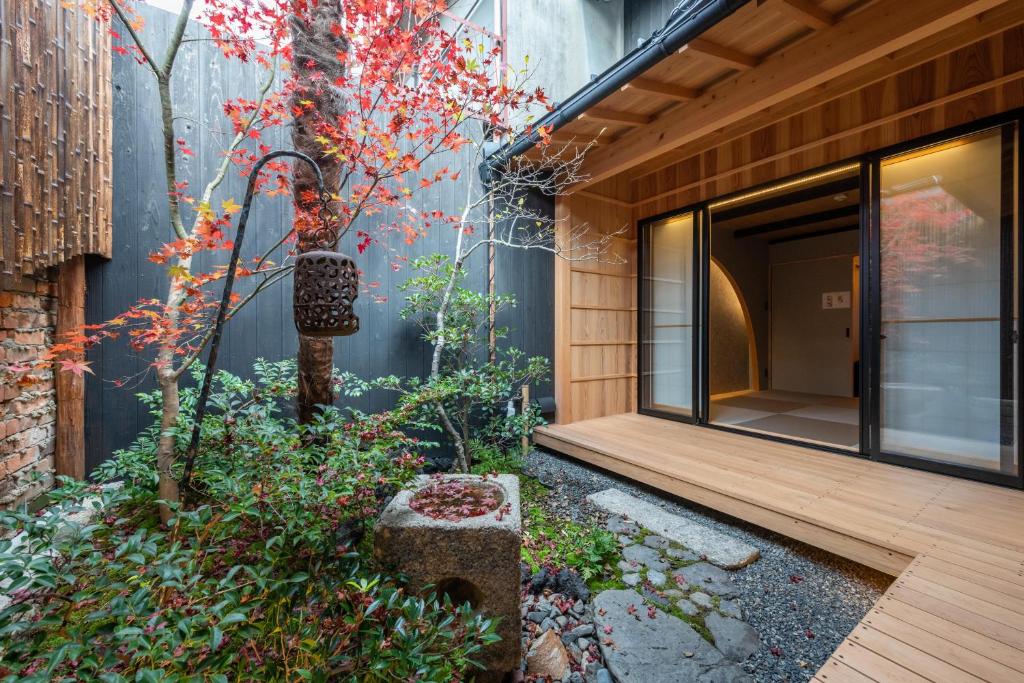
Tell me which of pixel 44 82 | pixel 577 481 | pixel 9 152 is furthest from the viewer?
pixel 577 481

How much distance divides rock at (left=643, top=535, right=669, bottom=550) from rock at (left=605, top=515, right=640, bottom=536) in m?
0.11

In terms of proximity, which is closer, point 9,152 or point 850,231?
point 9,152

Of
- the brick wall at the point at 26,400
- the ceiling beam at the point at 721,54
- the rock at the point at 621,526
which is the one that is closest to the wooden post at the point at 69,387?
the brick wall at the point at 26,400

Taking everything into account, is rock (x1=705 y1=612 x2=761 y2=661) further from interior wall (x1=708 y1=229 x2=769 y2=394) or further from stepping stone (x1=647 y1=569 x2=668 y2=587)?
interior wall (x1=708 y1=229 x2=769 y2=394)

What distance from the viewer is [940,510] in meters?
2.43

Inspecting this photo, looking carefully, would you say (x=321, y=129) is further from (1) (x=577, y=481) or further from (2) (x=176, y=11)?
(1) (x=577, y=481)

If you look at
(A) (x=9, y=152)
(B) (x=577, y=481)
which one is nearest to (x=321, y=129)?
(A) (x=9, y=152)

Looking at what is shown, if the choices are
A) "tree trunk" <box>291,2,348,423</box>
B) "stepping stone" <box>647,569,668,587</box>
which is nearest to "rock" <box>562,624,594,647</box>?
"stepping stone" <box>647,569,668,587</box>

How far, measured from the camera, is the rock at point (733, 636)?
183 centimetres

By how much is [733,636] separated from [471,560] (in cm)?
131

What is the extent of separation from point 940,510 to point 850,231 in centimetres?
603

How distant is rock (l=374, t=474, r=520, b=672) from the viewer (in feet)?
5.17

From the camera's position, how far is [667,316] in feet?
16.4

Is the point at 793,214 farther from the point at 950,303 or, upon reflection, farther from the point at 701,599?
the point at 701,599
